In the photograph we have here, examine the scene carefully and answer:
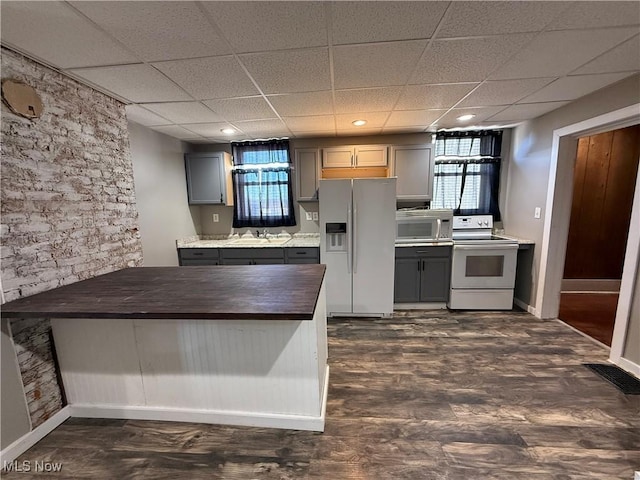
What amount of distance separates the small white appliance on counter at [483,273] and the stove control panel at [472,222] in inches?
12.6

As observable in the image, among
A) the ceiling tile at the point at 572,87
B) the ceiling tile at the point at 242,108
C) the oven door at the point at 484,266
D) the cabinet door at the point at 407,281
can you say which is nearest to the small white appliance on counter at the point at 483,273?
the oven door at the point at 484,266

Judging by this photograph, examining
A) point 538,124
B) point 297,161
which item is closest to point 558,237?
point 538,124

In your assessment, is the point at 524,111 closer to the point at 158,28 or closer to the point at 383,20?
the point at 383,20

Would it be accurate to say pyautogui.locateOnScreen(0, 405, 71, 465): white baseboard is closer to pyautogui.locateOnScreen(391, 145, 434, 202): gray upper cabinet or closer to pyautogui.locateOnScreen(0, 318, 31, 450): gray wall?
pyautogui.locateOnScreen(0, 318, 31, 450): gray wall

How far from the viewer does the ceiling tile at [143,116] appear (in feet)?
8.02

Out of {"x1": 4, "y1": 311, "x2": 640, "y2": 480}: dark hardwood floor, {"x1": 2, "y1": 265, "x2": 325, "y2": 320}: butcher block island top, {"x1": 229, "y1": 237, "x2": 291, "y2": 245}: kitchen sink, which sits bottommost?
{"x1": 4, "y1": 311, "x2": 640, "y2": 480}: dark hardwood floor

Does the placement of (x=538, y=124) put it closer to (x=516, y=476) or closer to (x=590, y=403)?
(x=590, y=403)

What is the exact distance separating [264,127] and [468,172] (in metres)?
2.81

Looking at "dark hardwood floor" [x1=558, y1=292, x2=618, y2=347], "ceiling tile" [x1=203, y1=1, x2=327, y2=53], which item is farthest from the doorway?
"ceiling tile" [x1=203, y1=1, x2=327, y2=53]

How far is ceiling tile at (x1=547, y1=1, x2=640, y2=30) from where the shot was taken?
1.29m

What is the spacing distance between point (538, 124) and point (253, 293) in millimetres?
3671

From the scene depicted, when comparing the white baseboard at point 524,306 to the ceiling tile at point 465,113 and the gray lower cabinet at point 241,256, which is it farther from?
the gray lower cabinet at point 241,256

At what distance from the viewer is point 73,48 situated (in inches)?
60.3

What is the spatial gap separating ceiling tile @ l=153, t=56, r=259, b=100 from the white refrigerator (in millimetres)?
1287
